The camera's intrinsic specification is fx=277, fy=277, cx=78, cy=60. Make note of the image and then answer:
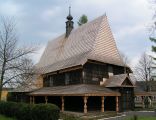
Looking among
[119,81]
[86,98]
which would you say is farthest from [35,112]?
[119,81]

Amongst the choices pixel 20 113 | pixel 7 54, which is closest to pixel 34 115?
pixel 20 113

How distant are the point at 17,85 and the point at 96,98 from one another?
9720 mm

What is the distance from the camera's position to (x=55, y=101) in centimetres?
Result: 3734

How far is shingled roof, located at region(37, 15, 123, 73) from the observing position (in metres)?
31.6

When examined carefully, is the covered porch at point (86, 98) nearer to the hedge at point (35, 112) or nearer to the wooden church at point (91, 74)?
the wooden church at point (91, 74)

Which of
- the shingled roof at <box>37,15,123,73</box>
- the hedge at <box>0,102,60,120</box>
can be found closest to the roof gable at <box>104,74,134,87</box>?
the shingled roof at <box>37,15,123,73</box>

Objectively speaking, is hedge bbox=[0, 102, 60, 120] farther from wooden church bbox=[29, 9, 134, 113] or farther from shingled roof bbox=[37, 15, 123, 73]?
shingled roof bbox=[37, 15, 123, 73]

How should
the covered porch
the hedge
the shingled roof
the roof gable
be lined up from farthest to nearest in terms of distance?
the shingled roof
the roof gable
the covered porch
the hedge

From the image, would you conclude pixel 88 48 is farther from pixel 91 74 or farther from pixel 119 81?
pixel 119 81

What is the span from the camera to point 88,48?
32031 mm

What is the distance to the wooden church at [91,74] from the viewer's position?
96.6 ft

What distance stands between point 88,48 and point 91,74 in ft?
10.6

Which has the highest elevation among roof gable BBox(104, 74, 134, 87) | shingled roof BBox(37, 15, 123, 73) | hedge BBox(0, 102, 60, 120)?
shingled roof BBox(37, 15, 123, 73)

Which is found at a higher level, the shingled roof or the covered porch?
the shingled roof
